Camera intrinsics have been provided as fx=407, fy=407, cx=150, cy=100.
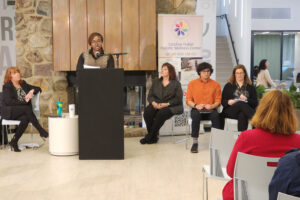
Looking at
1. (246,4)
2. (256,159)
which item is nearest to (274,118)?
(256,159)

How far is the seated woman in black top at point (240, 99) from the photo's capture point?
5722 mm

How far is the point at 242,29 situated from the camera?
10.5 m

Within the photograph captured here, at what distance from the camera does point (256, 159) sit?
213 cm

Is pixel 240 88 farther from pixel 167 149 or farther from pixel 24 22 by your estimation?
pixel 24 22

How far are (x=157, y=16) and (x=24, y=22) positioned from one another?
2.29 meters

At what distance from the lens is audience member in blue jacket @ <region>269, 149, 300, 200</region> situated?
1.72 meters

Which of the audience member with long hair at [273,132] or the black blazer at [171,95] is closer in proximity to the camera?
the audience member with long hair at [273,132]

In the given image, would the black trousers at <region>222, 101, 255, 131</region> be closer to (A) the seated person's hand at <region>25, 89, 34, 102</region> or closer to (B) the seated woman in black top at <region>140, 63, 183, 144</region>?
(B) the seated woman in black top at <region>140, 63, 183, 144</region>

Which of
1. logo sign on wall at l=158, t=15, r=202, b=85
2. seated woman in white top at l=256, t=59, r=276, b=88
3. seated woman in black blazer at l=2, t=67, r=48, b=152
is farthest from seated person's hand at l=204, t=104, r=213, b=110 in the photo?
seated woman in white top at l=256, t=59, r=276, b=88

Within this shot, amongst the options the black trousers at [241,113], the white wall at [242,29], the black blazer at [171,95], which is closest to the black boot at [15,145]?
the black blazer at [171,95]

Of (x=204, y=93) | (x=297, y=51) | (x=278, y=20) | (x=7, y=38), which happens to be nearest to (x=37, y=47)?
(x=7, y=38)

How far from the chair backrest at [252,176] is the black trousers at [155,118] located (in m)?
3.98

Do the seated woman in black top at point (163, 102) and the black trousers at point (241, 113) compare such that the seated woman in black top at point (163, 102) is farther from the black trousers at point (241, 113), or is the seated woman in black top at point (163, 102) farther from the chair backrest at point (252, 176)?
the chair backrest at point (252, 176)

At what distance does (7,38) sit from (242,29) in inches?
231
